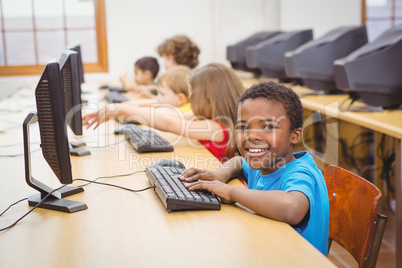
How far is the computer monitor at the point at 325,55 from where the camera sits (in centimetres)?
294

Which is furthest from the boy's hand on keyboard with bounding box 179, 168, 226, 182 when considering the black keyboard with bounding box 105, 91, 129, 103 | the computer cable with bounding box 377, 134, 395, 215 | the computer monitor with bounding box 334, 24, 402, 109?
the computer cable with bounding box 377, 134, 395, 215

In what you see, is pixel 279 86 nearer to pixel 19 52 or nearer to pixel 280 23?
pixel 280 23

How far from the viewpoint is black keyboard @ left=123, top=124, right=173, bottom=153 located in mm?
1914

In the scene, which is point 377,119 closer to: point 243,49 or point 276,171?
point 276,171

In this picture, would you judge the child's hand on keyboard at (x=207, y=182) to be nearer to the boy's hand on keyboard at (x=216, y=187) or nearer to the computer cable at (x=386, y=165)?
the boy's hand on keyboard at (x=216, y=187)

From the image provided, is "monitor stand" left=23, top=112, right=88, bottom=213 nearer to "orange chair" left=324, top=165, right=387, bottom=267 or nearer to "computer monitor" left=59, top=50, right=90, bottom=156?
"computer monitor" left=59, top=50, right=90, bottom=156

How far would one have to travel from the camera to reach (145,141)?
6.46 ft

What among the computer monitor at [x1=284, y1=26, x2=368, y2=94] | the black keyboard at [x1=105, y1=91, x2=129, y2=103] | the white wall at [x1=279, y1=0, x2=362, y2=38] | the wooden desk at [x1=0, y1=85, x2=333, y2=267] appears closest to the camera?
the wooden desk at [x1=0, y1=85, x2=333, y2=267]

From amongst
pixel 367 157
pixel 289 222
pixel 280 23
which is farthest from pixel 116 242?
pixel 280 23

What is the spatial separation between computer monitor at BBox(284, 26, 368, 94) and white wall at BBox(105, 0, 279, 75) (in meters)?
1.99

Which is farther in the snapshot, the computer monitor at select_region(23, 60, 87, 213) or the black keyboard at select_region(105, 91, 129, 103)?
the black keyboard at select_region(105, 91, 129, 103)

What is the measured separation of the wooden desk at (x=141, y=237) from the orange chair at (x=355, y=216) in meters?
0.22

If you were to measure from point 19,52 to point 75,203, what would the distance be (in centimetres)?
425

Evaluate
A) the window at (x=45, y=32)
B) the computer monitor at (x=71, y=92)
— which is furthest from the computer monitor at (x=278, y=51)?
the computer monitor at (x=71, y=92)
